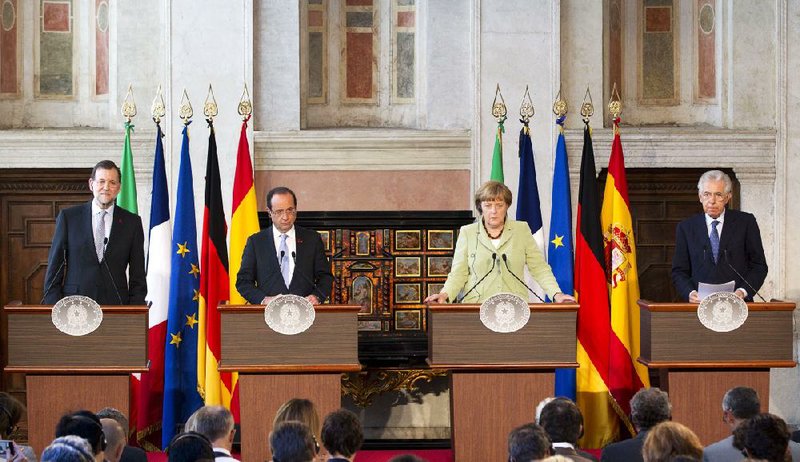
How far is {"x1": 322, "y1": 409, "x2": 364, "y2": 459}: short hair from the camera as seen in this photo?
467 centimetres

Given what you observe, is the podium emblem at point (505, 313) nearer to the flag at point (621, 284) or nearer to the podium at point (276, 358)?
the podium at point (276, 358)

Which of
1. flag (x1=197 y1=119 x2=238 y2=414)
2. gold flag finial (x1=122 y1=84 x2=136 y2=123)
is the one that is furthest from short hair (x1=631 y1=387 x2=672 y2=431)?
gold flag finial (x1=122 y1=84 x2=136 y2=123)

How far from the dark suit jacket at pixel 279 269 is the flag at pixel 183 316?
4.16ft

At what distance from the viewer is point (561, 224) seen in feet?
27.5

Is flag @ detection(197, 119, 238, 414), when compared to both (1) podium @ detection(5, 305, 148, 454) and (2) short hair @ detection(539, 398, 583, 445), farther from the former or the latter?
(2) short hair @ detection(539, 398, 583, 445)

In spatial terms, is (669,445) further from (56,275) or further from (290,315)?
(56,275)

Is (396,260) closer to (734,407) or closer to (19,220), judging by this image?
(19,220)

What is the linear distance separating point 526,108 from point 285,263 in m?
2.42

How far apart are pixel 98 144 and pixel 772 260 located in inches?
194

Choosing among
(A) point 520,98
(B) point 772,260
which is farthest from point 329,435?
(B) point 772,260

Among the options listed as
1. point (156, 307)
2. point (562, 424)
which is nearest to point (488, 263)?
point (562, 424)

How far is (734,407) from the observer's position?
17.4 feet

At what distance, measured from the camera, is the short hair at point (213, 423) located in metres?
4.91

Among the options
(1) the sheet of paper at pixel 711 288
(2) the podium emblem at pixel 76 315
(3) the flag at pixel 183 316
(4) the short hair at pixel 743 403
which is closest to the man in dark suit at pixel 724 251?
(1) the sheet of paper at pixel 711 288
